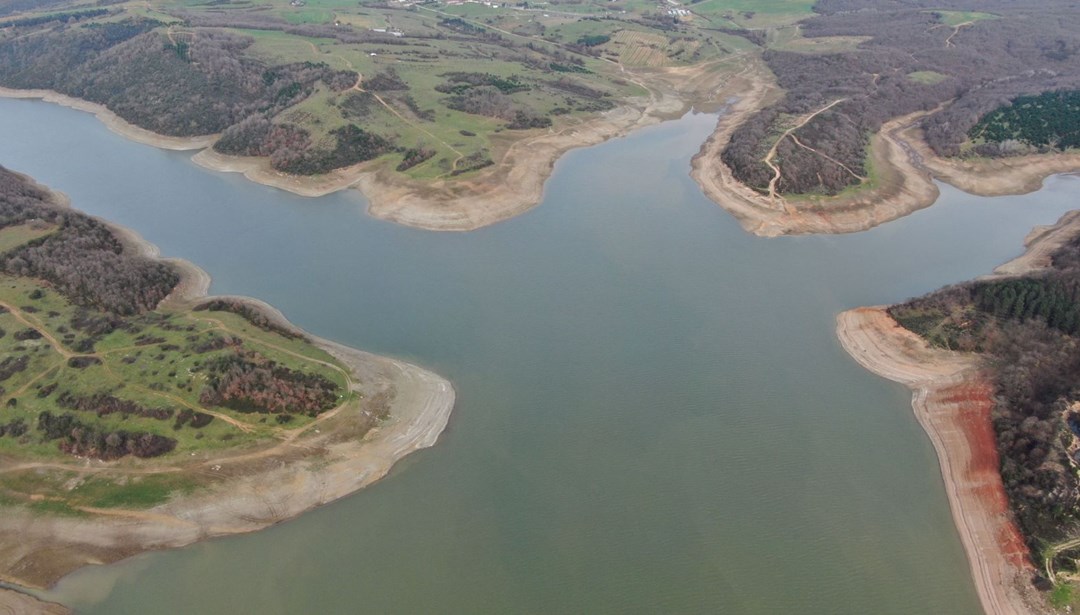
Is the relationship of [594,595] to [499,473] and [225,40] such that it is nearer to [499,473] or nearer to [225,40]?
[499,473]

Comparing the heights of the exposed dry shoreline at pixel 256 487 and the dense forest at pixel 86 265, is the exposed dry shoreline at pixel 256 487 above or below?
below

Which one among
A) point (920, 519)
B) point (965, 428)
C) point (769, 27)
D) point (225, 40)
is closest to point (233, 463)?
point (920, 519)

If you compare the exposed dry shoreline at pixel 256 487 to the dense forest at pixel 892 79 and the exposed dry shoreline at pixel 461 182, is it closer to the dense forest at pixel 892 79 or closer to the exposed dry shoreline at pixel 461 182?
the exposed dry shoreline at pixel 461 182

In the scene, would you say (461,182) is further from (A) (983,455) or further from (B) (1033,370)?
(B) (1033,370)

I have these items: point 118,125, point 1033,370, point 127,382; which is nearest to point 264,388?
point 127,382

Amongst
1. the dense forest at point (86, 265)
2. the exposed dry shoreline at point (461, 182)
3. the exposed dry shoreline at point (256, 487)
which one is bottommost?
the exposed dry shoreline at point (256, 487)

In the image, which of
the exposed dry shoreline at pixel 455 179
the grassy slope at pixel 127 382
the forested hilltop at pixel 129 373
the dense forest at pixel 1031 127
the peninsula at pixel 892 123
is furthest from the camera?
the dense forest at pixel 1031 127

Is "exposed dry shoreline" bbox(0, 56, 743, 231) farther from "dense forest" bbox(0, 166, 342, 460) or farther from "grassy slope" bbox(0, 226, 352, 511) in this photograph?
"grassy slope" bbox(0, 226, 352, 511)

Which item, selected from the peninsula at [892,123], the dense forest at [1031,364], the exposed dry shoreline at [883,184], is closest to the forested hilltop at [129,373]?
the dense forest at [1031,364]
